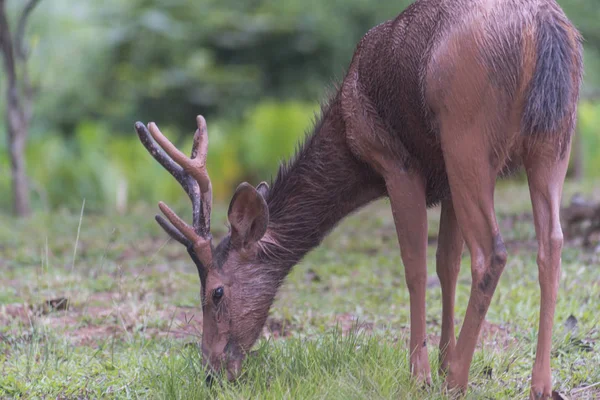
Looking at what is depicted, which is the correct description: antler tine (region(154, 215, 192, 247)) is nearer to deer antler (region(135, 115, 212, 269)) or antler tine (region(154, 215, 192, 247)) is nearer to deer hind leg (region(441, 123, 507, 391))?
deer antler (region(135, 115, 212, 269))

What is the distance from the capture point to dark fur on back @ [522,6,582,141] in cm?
427

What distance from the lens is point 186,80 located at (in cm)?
1603

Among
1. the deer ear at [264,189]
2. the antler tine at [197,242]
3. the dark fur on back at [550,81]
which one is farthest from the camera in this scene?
the deer ear at [264,189]

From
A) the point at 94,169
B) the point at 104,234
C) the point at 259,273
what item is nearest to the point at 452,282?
the point at 259,273

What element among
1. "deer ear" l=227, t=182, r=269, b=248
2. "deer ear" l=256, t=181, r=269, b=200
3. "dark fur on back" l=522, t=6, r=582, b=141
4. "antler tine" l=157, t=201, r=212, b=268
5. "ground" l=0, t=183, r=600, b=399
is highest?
"dark fur on back" l=522, t=6, r=582, b=141

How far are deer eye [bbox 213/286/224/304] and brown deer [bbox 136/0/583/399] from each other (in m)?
0.01

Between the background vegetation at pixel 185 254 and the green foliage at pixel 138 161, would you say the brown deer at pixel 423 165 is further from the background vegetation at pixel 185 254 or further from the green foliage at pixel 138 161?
the green foliage at pixel 138 161

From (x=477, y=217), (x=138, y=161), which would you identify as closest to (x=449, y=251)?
(x=477, y=217)

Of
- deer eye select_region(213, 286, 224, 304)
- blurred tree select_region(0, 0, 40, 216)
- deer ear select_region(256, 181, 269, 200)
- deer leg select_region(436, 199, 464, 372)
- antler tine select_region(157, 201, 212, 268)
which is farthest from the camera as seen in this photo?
blurred tree select_region(0, 0, 40, 216)

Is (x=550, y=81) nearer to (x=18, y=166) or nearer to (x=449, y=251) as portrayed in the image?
(x=449, y=251)

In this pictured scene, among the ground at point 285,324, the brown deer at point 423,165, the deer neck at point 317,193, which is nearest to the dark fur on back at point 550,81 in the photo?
the brown deer at point 423,165

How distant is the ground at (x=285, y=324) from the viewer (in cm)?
468

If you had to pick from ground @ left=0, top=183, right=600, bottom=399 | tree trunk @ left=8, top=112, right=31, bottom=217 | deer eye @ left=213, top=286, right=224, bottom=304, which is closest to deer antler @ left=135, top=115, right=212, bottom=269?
deer eye @ left=213, top=286, right=224, bottom=304

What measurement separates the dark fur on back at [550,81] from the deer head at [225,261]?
5.08 feet
